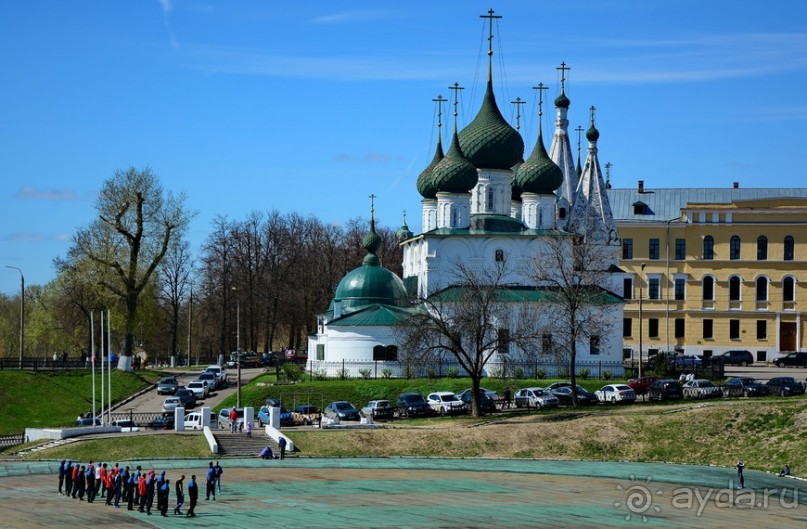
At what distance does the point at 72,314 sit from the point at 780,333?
4739 cm

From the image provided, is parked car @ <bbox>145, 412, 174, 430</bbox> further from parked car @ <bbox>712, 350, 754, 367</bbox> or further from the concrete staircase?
parked car @ <bbox>712, 350, 754, 367</bbox>

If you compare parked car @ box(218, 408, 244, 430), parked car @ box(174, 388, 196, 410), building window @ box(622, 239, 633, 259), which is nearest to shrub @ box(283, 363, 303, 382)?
parked car @ box(174, 388, 196, 410)

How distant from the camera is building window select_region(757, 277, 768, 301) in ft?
294

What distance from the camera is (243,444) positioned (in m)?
53.1

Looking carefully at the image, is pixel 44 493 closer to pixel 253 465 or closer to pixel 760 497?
pixel 253 465

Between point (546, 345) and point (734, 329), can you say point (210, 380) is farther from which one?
point (734, 329)

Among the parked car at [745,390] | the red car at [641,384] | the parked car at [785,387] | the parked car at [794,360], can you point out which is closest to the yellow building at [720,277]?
the parked car at [794,360]

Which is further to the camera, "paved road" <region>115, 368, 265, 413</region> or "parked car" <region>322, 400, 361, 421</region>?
"paved road" <region>115, 368, 265, 413</region>

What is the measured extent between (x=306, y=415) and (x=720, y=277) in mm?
39640

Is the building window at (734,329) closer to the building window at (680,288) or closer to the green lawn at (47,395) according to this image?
the building window at (680,288)

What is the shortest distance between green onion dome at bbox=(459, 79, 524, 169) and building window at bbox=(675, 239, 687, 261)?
1671cm

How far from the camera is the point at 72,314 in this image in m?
89.5

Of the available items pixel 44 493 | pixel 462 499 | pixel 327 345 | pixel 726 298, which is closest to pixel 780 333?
pixel 726 298

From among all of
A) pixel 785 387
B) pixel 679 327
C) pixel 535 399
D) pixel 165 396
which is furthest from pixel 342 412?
pixel 679 327
